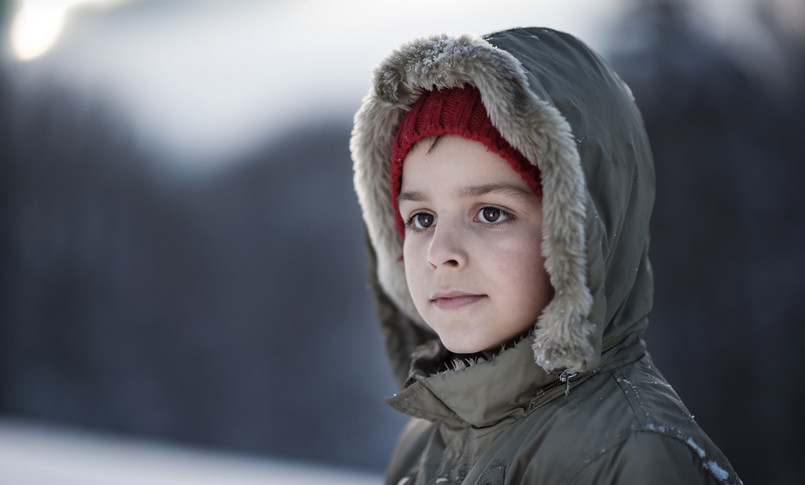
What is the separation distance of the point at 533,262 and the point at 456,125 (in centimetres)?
23

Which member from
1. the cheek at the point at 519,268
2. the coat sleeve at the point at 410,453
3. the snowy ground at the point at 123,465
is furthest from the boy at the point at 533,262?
the snowy ground at the point at 123,465

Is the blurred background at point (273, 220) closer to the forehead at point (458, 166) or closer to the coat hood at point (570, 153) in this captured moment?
the coat hood at point (570, 153)

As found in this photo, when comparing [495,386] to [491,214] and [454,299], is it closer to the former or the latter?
[454,299]

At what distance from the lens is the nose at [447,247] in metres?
0.92

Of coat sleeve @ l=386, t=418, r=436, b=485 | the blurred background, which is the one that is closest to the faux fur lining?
coat sleeve @ l=386, t=418, r=436, b=485

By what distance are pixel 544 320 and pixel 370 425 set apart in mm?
1358

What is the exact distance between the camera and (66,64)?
2.64 meters

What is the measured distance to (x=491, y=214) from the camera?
95 centimetres

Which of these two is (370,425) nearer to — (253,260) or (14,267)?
(253,260)

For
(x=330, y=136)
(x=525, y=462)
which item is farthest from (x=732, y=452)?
(x=330, y=136)

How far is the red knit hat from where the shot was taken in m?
0.93

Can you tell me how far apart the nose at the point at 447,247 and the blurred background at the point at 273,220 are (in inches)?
35.8

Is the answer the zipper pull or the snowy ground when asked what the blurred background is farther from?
the zipper pull

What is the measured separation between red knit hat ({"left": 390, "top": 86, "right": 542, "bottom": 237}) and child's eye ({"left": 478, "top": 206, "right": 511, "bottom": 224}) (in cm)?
6
